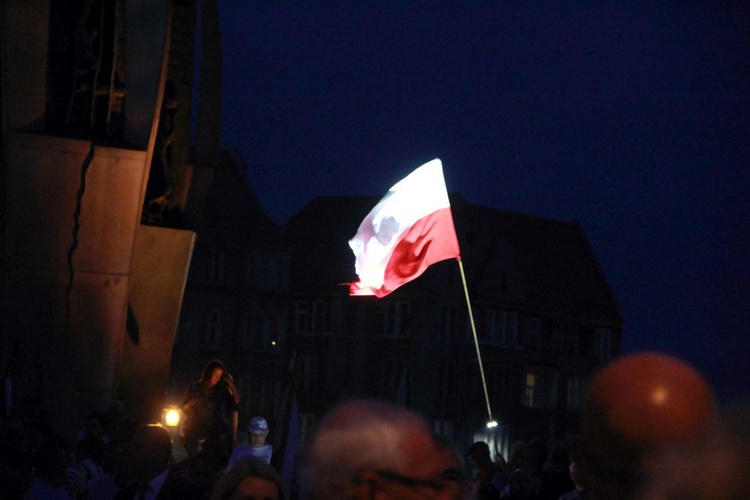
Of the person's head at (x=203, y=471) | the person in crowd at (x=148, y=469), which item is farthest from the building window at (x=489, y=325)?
the person in crowd at (x=148, y=469)

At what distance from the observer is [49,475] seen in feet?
A: 26.7

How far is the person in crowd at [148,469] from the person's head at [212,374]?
4.85 metres

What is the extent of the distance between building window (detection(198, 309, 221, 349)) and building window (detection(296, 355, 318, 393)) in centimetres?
569

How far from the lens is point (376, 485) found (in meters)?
3.05

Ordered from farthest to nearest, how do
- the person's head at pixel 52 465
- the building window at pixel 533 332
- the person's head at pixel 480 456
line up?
the building window at pixel 533 332, the person's head at pixel 480 456, the person's head at pixel 52 465

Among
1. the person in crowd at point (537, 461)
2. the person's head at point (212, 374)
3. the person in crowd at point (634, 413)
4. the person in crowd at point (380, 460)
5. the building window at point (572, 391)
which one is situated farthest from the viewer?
the building window at point (572, 391)

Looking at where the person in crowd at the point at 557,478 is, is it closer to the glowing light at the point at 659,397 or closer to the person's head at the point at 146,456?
the person's head at the point at 146,456

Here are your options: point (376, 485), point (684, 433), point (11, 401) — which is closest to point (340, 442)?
point (376, 485)

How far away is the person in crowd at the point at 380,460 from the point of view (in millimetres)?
3061

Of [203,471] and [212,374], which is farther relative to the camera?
[212,374]

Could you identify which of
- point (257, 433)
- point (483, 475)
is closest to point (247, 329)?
point (257, 433)

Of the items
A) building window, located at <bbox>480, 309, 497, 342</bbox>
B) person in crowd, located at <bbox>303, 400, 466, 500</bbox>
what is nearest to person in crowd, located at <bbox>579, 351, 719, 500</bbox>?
person in crowd, located at <bbox>303, 400, 466, 500</bbox>

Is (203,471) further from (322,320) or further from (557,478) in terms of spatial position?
(322,320)

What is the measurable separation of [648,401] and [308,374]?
6810 centimetres
